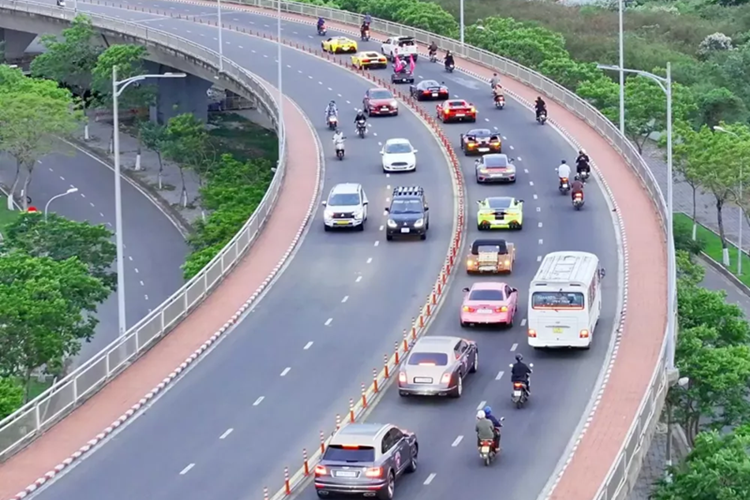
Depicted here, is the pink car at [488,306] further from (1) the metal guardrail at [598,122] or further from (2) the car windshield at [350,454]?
(2) the car windshield at [350,454]

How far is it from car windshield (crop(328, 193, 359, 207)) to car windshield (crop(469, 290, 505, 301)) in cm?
1367

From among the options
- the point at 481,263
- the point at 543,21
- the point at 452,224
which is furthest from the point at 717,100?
the point at 481,263

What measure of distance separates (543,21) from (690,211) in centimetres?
4678

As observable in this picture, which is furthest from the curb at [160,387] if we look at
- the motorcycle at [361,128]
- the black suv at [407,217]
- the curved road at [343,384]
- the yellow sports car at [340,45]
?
the yellow sports car at [340,45]

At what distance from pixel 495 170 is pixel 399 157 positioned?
17.7 ft

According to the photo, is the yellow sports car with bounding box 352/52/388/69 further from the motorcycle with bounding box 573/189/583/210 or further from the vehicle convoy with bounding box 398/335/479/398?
the vehicle convoy with bounding box 398/335/479/398

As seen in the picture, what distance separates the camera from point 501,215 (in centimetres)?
6284

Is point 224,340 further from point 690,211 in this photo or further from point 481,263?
point 690,211

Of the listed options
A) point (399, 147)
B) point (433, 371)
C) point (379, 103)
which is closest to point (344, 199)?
point (399, 147)

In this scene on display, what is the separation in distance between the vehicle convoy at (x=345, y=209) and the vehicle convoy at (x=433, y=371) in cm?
1889

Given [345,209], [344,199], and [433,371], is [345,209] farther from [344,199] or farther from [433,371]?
[433,371]

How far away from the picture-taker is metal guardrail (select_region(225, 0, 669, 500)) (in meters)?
37.4

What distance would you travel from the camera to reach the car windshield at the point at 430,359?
43938 mm

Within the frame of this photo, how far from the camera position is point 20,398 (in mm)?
51031
